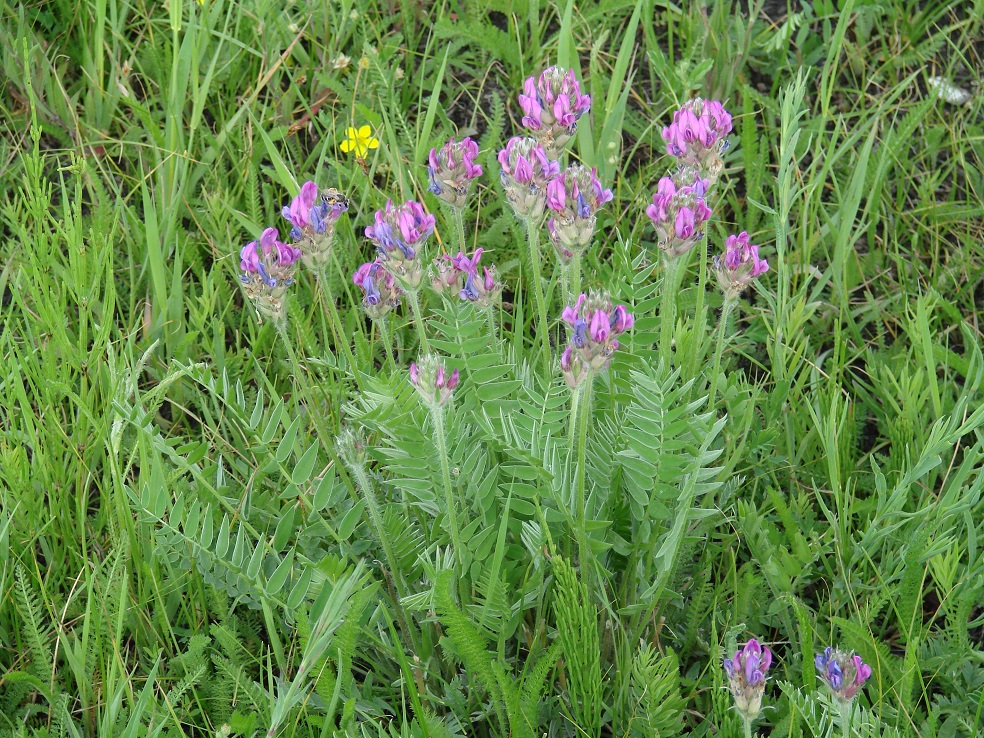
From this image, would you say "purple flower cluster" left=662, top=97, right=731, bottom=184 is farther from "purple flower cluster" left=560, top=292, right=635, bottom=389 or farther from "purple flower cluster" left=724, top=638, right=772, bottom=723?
"purple flower cluster" left=724, top=638, right=772, bottom=723

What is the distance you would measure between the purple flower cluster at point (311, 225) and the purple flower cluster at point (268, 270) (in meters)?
0.02

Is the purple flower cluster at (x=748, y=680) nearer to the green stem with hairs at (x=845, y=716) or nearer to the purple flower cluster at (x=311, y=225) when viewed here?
the green stem with hairs at (x=845, y=716)

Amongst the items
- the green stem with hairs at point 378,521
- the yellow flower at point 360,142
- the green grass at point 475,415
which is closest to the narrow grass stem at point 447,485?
the green grass at point 475,415

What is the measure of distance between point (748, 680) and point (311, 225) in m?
0.98

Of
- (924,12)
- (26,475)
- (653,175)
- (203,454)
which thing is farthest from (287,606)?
(924,12)

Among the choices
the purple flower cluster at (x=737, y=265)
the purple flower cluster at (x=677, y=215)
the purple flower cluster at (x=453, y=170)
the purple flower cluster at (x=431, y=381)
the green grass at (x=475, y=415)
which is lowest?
Answer: the green grass at (x=475, y=415)

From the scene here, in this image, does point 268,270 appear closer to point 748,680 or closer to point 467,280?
point 467,280

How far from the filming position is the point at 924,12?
3160 mm

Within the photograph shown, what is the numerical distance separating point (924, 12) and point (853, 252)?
0.92 metres

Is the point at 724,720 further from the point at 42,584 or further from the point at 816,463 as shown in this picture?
the point at 42,584

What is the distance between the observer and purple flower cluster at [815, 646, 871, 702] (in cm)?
144

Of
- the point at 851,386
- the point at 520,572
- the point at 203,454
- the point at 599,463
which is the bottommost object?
A: the point at 851,386

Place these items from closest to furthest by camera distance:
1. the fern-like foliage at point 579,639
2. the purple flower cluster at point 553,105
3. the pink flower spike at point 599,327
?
the pink flower spike at point 599,327
the fern-like foliage at point 579,639
the purple flower cluster at point 553,105

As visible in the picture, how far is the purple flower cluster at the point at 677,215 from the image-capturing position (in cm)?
165
